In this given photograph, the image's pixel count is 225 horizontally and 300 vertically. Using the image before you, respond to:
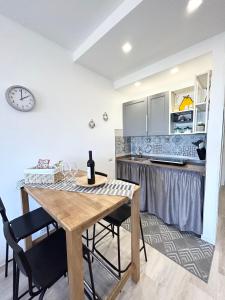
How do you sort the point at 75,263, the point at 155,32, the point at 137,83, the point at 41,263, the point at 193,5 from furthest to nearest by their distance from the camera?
the point at 137,83, the point at 155,32, the point at 193,5, the point at 41,263, the point at 75,263

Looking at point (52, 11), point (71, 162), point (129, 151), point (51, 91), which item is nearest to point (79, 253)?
point (71, 162)

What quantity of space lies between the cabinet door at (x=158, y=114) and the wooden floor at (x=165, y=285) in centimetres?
172

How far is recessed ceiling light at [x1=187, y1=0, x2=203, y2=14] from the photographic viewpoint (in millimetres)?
1176

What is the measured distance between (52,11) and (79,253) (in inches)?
82.3

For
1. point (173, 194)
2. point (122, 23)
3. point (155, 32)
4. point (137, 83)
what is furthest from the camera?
point (137, 83)

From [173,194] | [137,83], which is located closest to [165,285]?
[173,194]

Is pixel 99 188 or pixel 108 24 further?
pixel 108 24

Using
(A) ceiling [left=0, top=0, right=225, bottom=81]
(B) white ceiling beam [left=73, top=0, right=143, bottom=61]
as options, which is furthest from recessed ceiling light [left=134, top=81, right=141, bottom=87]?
(B) white ceiling beam [left=73, top=0, right=143, bottom=61]

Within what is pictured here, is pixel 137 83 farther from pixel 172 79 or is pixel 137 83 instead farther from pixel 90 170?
pixel 90 170

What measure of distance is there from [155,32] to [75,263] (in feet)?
6.95

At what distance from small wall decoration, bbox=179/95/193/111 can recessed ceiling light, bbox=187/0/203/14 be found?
1.13 meters

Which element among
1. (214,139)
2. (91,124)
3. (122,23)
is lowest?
(214,139)

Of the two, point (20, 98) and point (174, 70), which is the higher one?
point (174, 70)

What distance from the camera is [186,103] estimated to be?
7.19 ft
